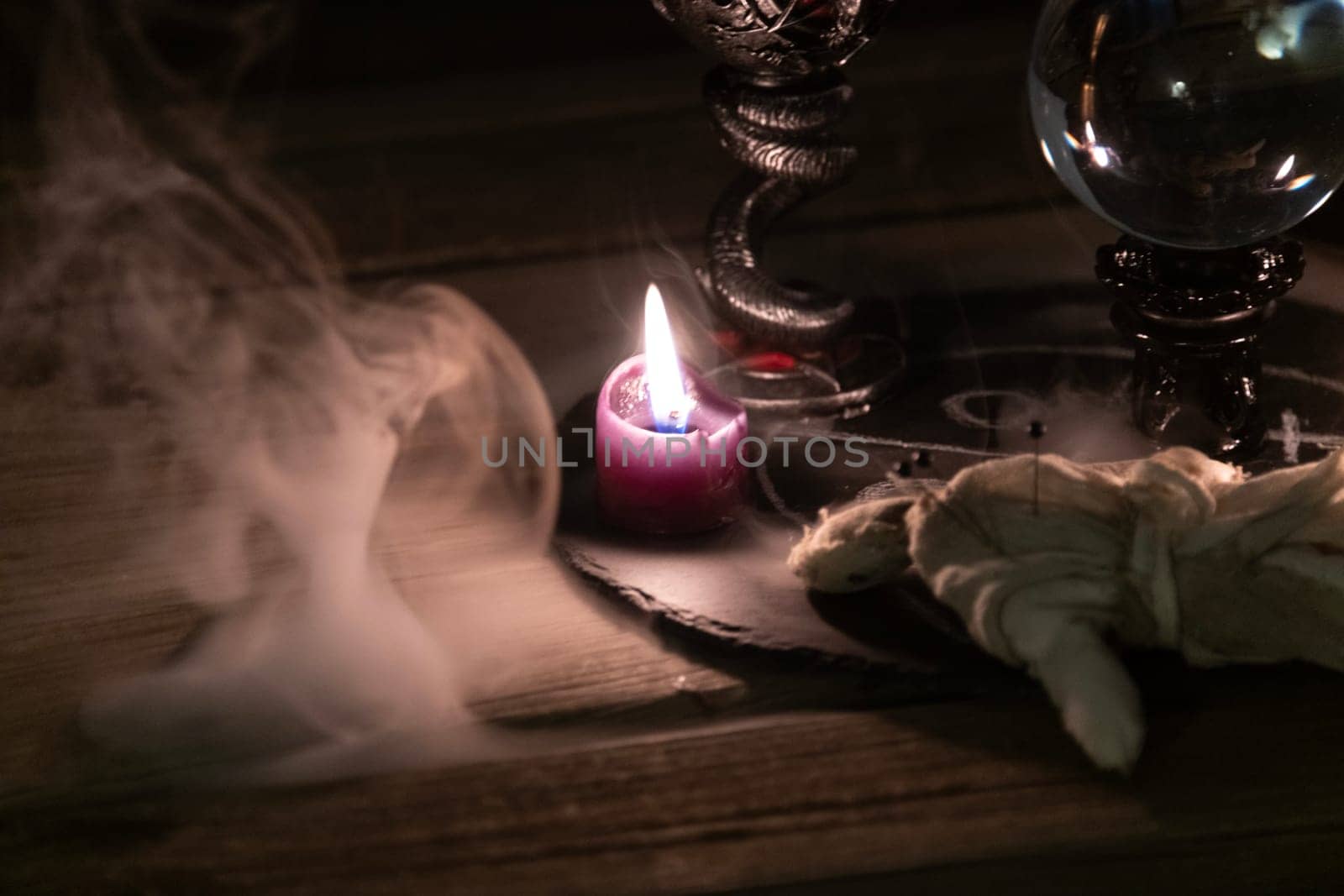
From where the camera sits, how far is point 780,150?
0.85m

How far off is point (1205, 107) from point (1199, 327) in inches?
4.4

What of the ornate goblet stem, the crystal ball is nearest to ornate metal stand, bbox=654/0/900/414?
the ornate goblet stem

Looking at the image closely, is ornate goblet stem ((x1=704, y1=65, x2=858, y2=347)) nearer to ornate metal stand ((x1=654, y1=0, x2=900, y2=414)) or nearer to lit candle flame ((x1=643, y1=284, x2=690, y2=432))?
ornate metal stand ((x1=654, y1=0, x2=900, y2=414))

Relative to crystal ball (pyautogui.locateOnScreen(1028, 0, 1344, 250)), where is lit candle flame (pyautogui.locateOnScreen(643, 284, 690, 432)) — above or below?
below

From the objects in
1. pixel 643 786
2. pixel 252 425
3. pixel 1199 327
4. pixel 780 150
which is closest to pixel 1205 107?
pixel 1199 327

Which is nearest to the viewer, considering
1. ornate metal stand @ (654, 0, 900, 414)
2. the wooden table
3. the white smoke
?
the wooden table

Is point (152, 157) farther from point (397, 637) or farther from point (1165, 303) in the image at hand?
point (1165, 303)

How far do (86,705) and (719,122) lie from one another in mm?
469

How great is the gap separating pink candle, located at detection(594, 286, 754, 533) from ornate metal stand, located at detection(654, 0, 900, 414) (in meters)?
0.13

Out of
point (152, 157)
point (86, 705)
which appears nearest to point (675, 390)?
point (86, 705)

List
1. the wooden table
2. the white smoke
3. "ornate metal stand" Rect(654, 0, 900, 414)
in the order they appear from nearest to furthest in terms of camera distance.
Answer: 1. the wooden table
2. the white smoke
3. "ornate metal stand" Rect(654, 0, 900, 414)

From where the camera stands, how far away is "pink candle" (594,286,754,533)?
2.38ft

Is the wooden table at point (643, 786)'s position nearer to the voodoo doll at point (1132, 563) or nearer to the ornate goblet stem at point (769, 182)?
the voodoo doll at point (1132, 563)

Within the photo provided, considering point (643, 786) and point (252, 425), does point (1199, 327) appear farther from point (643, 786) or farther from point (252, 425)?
point (252, 425)
